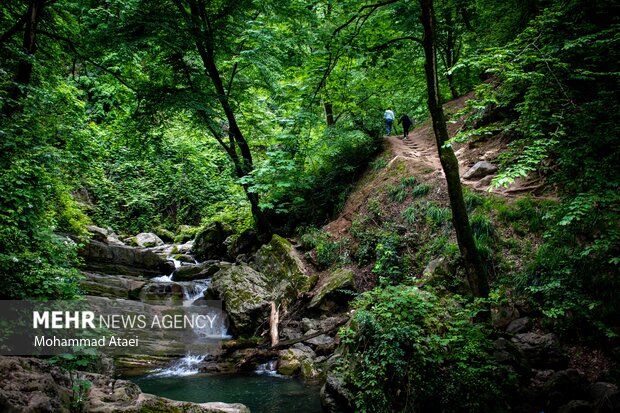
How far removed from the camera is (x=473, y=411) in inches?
184

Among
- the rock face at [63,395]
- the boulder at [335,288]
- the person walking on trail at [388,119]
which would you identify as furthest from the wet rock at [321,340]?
the person walking on trail at [388,119]

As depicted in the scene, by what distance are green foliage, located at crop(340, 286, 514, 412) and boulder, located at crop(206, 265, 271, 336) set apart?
4.85 meters

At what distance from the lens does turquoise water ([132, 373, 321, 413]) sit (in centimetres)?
679

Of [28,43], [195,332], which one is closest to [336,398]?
[195,332]

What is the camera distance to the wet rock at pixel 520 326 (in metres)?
6.35

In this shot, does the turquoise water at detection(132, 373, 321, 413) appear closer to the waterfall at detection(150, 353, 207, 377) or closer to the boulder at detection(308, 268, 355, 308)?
the waterfall at detection(150, 353, 207, 377)

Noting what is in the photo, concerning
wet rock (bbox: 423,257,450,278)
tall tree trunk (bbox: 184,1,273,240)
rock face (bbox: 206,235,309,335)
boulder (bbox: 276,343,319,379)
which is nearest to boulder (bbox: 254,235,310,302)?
rock face (bbox: 206,235,309,335)

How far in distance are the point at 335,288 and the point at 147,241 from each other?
13919 mm

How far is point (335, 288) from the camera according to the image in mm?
9688

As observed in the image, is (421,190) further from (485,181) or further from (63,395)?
(63,395)

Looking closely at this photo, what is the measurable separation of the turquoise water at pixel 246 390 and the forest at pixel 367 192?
301 millimetres

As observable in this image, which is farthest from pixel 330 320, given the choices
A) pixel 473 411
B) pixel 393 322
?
pixel 473 411

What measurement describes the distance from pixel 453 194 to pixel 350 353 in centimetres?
337

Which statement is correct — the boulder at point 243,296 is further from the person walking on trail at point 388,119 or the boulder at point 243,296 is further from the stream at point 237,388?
the person walking on trail at point 388,119
